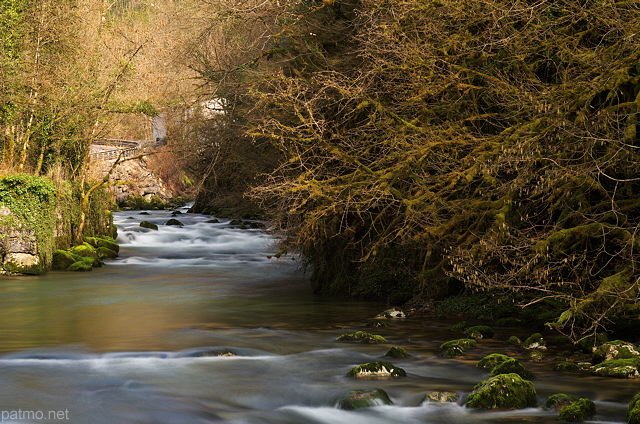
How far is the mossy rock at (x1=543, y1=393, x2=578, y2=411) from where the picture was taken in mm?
7724

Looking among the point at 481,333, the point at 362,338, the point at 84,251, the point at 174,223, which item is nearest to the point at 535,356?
the point at 481,333

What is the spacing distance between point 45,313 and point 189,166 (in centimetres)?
1028

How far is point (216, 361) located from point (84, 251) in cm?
1329

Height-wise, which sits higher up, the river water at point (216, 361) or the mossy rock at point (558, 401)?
the mossy rock at point (558, 401)

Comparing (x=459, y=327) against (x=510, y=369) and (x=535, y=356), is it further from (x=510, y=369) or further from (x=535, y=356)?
(x=510, y=369)

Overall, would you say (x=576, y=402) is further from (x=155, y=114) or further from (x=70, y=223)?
(x=155, y=114)

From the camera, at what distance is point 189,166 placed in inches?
950

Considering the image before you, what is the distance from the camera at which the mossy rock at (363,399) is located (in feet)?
26.9

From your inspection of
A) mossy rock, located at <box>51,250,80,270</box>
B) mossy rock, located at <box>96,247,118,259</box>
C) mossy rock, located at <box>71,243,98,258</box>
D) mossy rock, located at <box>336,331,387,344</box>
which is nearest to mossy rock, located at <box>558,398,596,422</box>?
mossy rock, located at <box>336,331,387,344</box>

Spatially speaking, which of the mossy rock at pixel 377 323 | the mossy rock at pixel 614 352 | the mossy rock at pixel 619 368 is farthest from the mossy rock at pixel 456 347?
the mossy rock at pixel 377 323

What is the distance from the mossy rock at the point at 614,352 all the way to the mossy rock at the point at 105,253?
17.5 metres

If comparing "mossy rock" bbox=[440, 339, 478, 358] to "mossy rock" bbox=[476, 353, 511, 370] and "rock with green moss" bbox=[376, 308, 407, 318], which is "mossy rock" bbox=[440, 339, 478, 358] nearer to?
"mossy rock" bbox=[476, 353, 511, 370]

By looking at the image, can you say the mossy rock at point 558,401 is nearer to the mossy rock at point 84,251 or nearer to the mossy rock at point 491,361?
the mossy rock at point 491,361

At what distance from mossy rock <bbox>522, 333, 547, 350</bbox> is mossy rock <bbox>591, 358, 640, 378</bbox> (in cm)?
151
